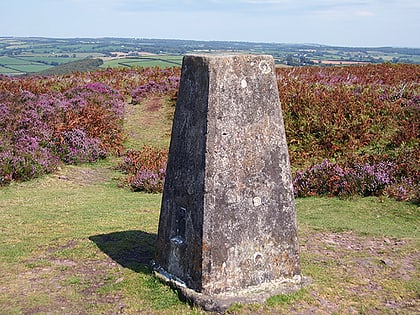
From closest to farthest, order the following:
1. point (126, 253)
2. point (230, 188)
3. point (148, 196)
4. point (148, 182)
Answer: point (230, 188) < point (126, 253) < point (148, 196) < point (148, 182)

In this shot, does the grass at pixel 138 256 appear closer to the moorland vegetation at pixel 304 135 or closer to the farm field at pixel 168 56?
the moorland vegetation at pixel 304 135

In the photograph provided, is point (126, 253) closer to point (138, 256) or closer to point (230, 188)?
point (138, 256)

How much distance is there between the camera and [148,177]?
544 inches

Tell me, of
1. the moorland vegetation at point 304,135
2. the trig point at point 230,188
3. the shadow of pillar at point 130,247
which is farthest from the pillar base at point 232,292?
the moorland vegetation at point 304,135

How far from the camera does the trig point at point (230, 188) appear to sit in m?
5.80

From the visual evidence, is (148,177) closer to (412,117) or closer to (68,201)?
(68,201)

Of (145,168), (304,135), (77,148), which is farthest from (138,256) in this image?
(304,135)

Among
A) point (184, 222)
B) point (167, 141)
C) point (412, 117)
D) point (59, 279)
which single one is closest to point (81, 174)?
point (167, 141)

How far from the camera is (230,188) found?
19.2 ft

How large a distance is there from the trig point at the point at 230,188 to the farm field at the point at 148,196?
31cm

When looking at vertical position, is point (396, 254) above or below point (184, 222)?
below

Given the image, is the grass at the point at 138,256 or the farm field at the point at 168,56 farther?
the farm field at the point at 168,56

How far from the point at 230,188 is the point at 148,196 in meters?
7.22

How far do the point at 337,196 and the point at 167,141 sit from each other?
8480 mm
